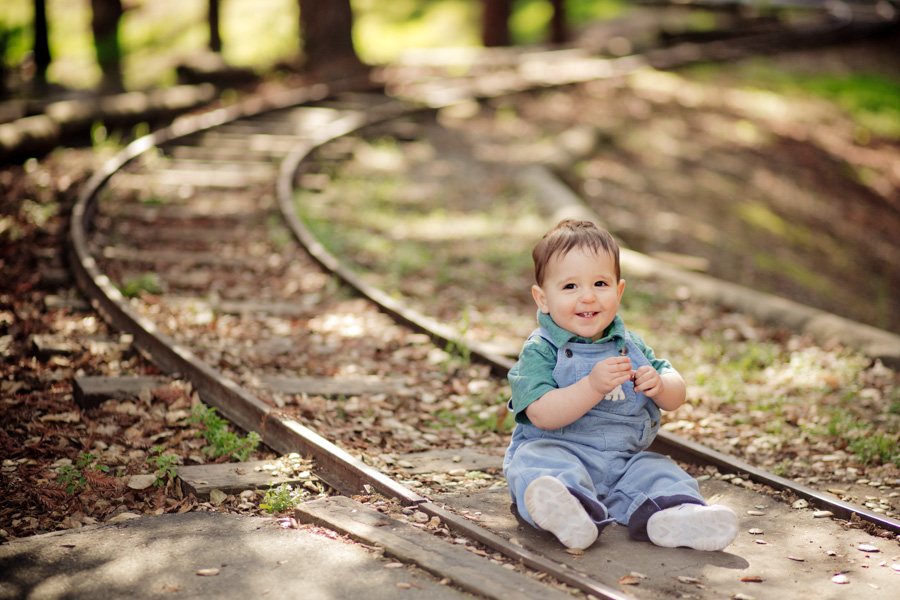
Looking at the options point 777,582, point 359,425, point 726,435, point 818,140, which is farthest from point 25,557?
point 818,140

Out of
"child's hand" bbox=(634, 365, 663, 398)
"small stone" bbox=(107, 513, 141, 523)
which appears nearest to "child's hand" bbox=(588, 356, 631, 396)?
"child's hand" bbox=(634, 365, 663, 398)

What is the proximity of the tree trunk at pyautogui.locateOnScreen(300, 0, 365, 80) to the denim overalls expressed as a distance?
1321 cm

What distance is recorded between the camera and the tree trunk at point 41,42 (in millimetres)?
19188

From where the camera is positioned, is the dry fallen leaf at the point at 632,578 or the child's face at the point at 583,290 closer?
the dry fallen leaf at the point at 632,578

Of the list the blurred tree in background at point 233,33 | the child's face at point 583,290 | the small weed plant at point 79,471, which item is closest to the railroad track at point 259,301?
the small weed plant at point 79,471

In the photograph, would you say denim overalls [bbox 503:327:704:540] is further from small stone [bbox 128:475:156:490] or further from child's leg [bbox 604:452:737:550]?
small stone [bbox 128:475:156:490]

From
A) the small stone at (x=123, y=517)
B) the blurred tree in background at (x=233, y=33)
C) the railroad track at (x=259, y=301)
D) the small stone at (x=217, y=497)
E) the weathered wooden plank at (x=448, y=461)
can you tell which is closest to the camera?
the small stone at (x=123, y=517)

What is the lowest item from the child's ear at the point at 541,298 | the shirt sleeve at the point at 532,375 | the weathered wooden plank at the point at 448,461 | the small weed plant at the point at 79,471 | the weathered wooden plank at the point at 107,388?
A: the weathered wooden plank at the point at 448,461

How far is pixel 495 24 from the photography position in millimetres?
23266

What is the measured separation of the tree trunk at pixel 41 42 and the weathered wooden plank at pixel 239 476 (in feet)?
59.8

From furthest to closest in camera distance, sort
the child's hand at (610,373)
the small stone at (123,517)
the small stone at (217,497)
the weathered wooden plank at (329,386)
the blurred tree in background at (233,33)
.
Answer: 1. the blurred tree in background at (233,33)
2. the weathered wooden plank at (329,386)
3. the small stone at (217,497)
4. the small stone at (123,517)
5. the child's hand at (610,373)

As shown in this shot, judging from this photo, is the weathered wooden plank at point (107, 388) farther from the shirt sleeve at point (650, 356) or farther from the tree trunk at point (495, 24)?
the tree trunk at point (495, 24)

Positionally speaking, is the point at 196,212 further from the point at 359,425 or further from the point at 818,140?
the point at 818,140

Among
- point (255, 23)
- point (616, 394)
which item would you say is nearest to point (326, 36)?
point (616, 394)
